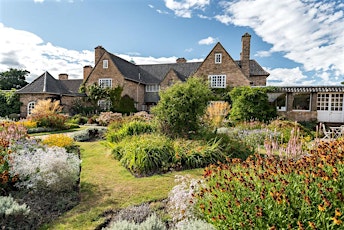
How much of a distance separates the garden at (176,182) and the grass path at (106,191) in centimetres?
2

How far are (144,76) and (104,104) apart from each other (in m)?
8.24

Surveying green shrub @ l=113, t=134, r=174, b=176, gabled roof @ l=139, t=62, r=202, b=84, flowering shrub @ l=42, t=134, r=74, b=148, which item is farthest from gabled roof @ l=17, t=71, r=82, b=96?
green shrub @ l=113, t=134, r=174, b=176

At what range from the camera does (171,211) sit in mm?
3918

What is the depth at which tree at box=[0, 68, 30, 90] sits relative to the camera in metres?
52.8

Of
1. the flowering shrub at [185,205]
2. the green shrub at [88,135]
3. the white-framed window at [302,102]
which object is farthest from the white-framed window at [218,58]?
the flowering shrub at [185,205]

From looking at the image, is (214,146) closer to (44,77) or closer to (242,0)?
(242,0)

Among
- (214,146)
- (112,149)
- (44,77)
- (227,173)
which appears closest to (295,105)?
(214,146)

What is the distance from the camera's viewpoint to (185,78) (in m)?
22.8

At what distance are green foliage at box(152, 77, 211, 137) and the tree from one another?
58.0 meters

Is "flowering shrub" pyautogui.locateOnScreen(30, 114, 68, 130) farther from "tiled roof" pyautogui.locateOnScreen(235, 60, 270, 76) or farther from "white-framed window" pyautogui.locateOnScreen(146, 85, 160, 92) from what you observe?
"tiled roof" pyautogui.locateOnScreen(235, 60, 270, 76)

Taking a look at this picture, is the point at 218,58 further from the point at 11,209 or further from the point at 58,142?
the point at 11,209

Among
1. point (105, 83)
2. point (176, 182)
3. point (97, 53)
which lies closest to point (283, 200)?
point (176, 182)

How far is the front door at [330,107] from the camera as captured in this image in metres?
20.7

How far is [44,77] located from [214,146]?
2773cm
